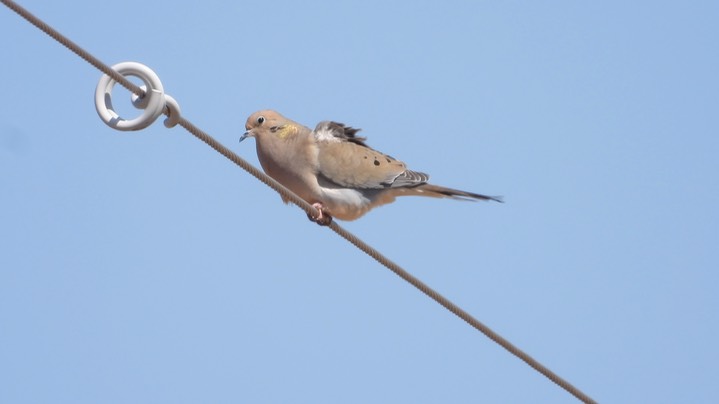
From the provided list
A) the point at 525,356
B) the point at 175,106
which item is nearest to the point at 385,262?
the point at 525,356

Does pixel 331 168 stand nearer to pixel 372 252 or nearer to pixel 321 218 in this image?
pixel 321 218

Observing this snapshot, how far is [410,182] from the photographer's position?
834 centimetres

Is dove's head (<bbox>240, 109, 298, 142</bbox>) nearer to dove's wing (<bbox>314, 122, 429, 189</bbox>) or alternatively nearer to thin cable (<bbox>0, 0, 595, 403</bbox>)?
dove's wing (<bbox>314, 122, 429, 189</bbox>)

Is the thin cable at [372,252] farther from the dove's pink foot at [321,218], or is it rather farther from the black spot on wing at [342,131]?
the black spot on wing at [342,131]

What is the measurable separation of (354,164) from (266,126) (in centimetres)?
67

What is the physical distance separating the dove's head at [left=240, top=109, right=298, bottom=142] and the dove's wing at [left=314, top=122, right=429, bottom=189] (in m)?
0.22

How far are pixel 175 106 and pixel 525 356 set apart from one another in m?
2.02

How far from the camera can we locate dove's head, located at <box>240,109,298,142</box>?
8.25 m

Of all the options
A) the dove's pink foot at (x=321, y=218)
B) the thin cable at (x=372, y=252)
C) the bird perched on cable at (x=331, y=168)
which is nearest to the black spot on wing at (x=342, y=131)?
the bird perched on cable at (x=331, y=168)

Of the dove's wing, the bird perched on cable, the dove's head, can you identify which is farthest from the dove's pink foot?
the dove's head

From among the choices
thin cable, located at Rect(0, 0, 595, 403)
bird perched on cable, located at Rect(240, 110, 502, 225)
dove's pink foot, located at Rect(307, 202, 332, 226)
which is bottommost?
thin cable, located at Rect(0, 0, 595, 403)

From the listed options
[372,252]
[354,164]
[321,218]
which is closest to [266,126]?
[354,164]

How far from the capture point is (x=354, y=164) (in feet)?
27.1

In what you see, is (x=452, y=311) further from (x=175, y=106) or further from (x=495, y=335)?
(x=175, y=106)
